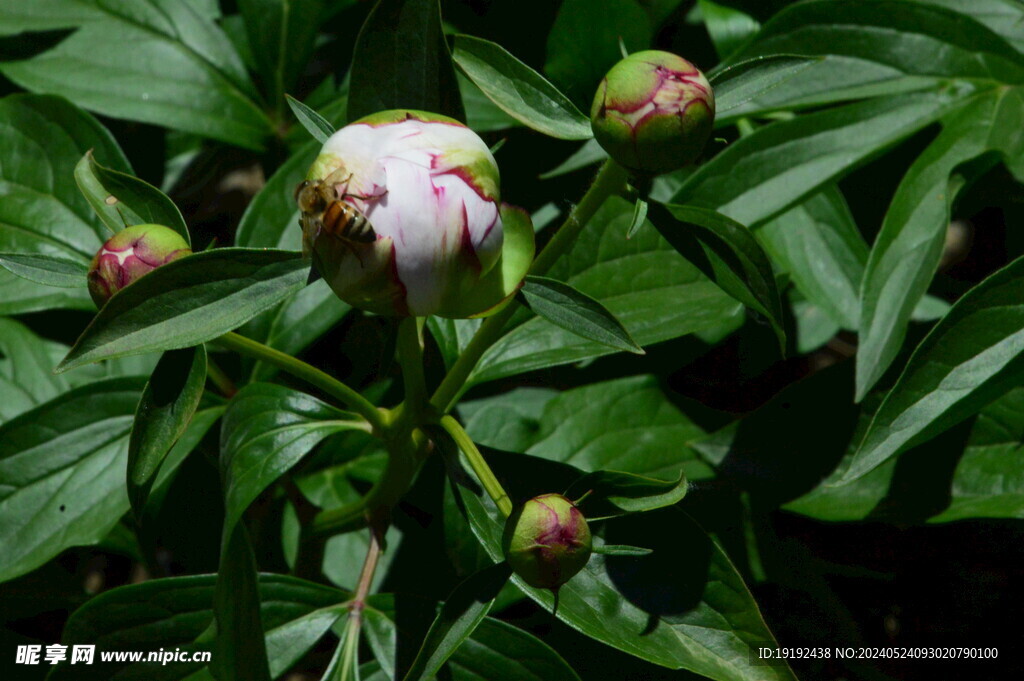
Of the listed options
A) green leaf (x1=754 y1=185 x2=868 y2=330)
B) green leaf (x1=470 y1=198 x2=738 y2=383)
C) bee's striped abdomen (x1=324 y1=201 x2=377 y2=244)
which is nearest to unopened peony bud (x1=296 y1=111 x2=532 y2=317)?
bee's striped abdomen (x1=324 y1=201 x2=377 y2=244)

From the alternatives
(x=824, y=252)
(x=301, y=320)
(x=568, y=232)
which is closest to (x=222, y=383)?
(x=301, y=320)

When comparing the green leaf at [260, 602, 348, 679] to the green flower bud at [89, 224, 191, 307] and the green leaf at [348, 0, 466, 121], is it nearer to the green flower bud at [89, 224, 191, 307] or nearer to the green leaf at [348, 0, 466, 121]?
the green flower bud at [89, 224, 191, 307]

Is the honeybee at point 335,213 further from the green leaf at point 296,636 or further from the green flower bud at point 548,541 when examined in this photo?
the green leaf at point 296,636

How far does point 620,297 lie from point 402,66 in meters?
0.51

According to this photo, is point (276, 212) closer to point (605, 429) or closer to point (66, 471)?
point (66, 471)

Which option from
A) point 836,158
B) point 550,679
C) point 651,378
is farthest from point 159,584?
point 836,158

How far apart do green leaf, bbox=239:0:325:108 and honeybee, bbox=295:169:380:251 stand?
100 cm

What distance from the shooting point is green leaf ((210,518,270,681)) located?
95 cm

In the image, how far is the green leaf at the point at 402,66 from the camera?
89 cm

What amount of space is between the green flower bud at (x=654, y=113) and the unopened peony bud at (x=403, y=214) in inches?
4.2

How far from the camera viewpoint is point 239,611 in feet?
3.20

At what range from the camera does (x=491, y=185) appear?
738 mm

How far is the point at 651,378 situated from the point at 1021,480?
20.4 inches

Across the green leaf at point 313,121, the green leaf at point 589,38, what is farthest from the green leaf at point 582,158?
the green leaf at point 313,121
